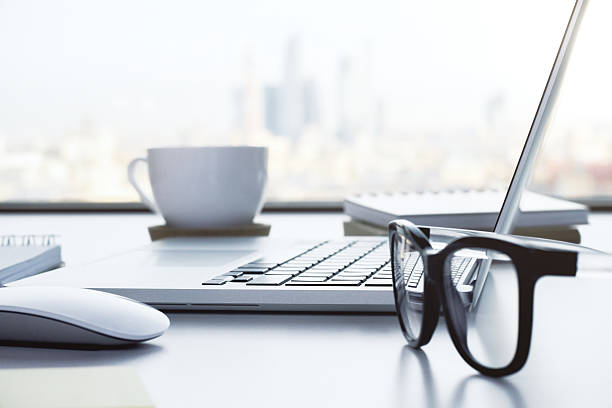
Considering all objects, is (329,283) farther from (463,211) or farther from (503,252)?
(463,211)

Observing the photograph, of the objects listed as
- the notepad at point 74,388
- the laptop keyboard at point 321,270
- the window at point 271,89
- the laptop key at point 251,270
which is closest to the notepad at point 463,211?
the laptop keyboard at point 321,270

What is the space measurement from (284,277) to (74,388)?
219mm

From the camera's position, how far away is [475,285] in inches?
15.1

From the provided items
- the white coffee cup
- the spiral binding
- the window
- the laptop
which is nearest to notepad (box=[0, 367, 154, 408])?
the laptop

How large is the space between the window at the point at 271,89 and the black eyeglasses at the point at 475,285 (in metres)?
1.42

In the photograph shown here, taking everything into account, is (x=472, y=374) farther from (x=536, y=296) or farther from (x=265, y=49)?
(x=265, y=49)

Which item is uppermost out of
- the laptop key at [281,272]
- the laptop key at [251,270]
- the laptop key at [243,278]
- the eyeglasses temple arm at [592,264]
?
the eyeglasses temple arm at [592,264]

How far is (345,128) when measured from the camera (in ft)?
6.39

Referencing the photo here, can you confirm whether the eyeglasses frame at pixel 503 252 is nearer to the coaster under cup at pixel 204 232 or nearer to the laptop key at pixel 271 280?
the laptop key at pixel 271 280

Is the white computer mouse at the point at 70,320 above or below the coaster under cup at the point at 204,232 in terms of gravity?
above

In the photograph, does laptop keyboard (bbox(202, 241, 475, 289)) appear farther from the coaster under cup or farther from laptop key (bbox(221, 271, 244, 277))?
the coaster under cup

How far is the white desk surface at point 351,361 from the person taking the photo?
0.30 meters

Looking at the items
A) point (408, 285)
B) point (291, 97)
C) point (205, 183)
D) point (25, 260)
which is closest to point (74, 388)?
point (408, 285)

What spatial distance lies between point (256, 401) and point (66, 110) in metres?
1.73
